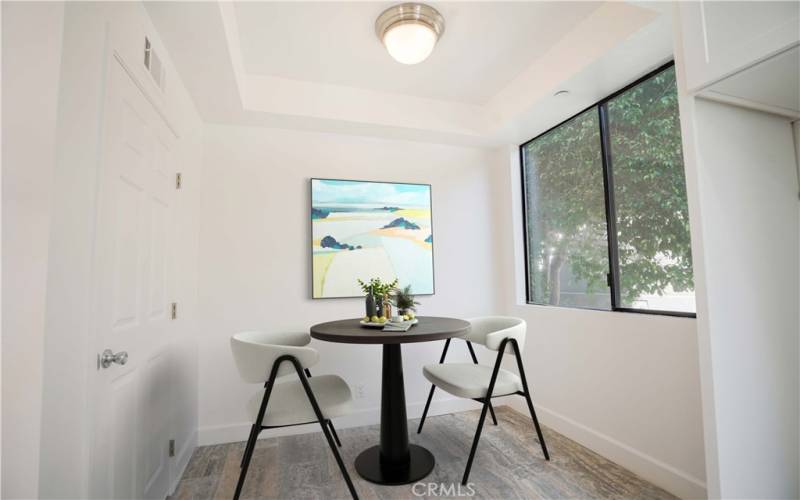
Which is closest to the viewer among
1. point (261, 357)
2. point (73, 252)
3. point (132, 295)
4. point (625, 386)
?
point (73, 252)

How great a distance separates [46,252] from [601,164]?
292 cm

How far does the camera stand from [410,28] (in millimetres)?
2035

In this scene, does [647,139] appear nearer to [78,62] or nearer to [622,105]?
[622,105]

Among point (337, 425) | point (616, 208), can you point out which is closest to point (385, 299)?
point (337, 425)

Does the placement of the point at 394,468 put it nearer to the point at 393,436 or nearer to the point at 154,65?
the point at 393,436

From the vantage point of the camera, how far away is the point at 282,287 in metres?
2.86

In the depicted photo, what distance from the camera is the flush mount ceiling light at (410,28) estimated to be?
201 cm

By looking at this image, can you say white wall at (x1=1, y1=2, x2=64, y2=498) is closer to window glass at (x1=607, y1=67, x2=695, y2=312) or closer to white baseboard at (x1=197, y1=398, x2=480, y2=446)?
white baseboard at (x1=197, y1=398, x2=480, y2=446)

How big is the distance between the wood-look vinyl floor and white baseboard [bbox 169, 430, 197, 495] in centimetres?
3

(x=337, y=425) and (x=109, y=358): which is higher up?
(x=109, y=358)

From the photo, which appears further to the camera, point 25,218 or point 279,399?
point 279,399

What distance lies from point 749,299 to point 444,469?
1.73 meters

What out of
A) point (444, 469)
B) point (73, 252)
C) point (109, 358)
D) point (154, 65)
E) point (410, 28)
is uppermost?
point (410, 28)

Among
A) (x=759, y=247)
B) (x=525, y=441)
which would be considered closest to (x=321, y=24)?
(x=759, y=247)
